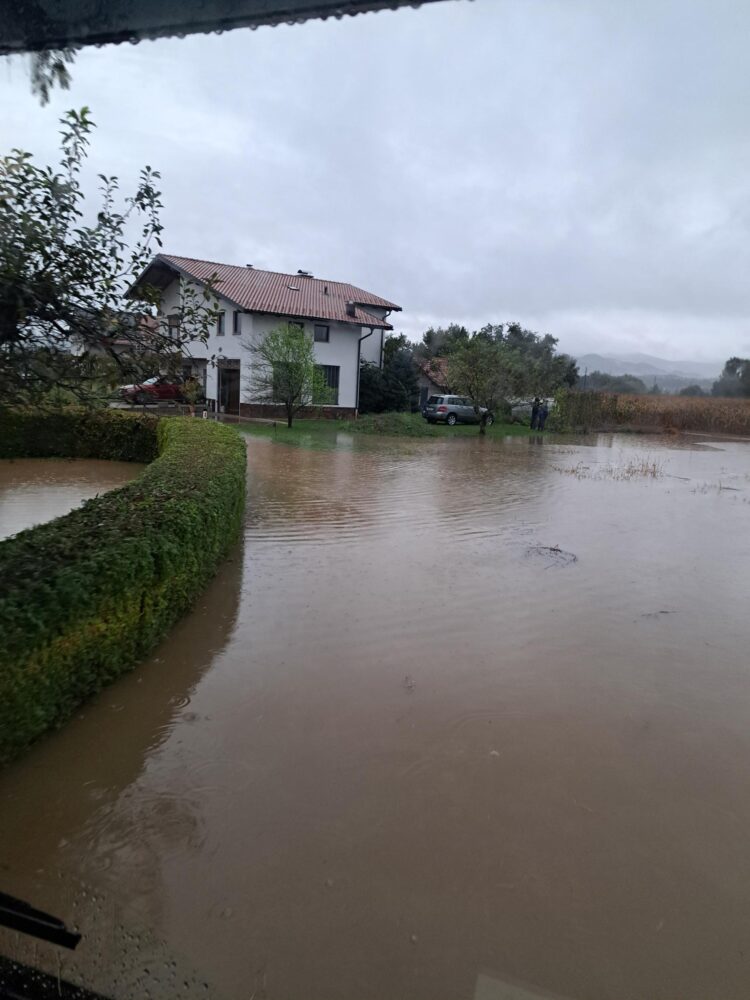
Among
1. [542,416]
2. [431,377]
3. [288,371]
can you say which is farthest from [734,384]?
[288,371]

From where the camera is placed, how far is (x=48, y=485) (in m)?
11.4

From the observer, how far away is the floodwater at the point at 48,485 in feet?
29.2

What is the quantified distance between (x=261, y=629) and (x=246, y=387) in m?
21.6

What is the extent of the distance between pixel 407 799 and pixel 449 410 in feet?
92.2

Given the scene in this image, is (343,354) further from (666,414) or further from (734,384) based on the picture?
(734,384)

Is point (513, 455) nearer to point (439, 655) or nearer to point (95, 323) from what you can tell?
point (439, 655)

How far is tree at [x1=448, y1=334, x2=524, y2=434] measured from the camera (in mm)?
26203

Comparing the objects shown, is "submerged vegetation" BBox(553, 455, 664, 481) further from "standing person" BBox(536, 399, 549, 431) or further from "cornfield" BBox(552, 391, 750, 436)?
"cornfield" BBox(552, 391, 750, 436)

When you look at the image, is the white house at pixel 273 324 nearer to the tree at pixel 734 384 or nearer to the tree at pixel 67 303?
the tree at pixel 67 303

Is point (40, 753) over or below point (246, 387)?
below

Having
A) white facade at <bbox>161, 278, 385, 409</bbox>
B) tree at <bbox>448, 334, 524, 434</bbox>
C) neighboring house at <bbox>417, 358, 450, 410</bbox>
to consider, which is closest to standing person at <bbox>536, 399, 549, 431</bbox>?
tree at <bbox>448, 334, 524, 434</bbox>

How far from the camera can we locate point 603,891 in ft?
9.08

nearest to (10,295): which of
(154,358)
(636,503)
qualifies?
(154,358)

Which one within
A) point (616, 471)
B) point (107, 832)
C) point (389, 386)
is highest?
point (389, 386)
